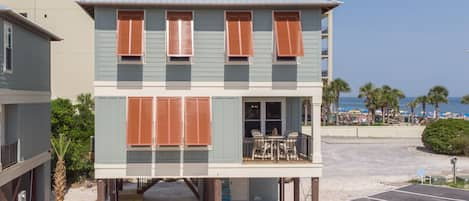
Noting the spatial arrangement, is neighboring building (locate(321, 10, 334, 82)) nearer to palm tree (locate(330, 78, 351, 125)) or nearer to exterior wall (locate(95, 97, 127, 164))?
palm tree (locate(330, 78, 351, 125))

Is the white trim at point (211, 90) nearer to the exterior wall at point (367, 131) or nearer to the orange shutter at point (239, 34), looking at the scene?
the orange shutter at point (239, 34)

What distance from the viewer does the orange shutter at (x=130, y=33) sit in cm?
1698

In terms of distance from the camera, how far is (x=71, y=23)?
1754 inches

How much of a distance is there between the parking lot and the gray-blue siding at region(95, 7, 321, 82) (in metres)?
13.0

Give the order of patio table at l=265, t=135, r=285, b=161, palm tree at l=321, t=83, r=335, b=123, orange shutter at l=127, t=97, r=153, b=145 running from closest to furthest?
orange shutter at l=127, t=97, r=153, b=145, patio table at l=265, t=135, r=285, b=161, palm tree at l=321, t=83, r=335, b=123

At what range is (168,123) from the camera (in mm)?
17016

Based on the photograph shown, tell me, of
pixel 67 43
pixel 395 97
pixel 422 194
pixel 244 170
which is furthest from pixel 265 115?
pixel 395 97

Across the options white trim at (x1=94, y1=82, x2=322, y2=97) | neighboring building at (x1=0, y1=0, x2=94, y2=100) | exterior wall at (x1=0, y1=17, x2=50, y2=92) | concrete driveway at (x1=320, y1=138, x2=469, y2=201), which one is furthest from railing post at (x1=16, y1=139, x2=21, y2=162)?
neighboring building at (x1=0, y1=0, x2=94, y2=100)

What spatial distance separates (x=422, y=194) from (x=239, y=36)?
60.6 feet

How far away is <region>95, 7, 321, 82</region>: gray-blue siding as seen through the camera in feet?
58.5

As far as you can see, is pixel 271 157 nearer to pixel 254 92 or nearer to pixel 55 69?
pixel 254 92

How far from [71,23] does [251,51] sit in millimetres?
32064

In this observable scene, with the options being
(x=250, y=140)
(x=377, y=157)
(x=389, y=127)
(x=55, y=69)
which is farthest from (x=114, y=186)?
(x=389, y=127)

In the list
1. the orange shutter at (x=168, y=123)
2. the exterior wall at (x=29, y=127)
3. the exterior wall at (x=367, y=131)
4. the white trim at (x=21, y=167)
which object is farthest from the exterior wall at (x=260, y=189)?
the exterior wall at (x=367, y=131)
